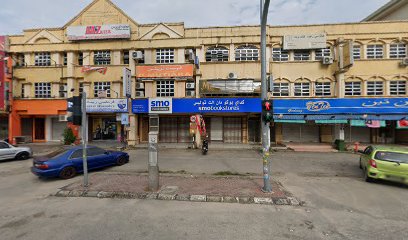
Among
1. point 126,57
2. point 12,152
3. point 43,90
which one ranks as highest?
point 126,57

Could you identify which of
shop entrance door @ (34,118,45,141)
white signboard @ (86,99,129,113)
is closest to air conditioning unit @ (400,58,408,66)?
white signboard @ (86,99,129,113)

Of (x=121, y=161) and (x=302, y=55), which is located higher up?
(x=302, y=55)

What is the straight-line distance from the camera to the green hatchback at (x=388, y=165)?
7.34 m

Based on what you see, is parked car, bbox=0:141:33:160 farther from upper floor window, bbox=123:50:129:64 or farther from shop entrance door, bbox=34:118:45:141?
upper floor window, bbox=123:50:129:64

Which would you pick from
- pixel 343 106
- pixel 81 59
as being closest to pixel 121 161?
pixel 81 59

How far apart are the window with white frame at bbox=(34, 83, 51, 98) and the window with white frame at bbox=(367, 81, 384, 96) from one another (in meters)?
29.4

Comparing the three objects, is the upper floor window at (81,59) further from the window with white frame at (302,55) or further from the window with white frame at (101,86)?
the window with white frame at (302,55)

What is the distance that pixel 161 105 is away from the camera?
1703 centimetres

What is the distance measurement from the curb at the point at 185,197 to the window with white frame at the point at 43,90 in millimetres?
16484

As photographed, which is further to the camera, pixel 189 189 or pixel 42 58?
pixel 42 58

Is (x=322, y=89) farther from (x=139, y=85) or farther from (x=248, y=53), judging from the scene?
(x=139, y=85)

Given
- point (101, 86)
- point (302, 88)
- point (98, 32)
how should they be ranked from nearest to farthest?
point (302, 88) → point (98, 32) → point (101, 86)

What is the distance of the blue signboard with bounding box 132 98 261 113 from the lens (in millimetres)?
16359

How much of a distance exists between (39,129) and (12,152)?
935 cm
